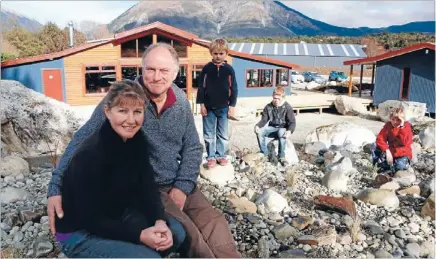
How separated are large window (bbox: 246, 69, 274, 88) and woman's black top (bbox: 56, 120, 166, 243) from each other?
65.4 feet

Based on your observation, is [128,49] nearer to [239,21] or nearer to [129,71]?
[129,71]

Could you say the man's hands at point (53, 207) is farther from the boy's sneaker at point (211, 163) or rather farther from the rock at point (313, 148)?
the rock at point (313, 148)

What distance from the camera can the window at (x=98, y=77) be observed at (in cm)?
1838

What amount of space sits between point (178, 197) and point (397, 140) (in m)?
4.42

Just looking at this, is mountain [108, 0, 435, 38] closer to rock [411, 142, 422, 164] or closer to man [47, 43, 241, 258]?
rock [411, 142, 422, 164]

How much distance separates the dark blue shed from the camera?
17.4m

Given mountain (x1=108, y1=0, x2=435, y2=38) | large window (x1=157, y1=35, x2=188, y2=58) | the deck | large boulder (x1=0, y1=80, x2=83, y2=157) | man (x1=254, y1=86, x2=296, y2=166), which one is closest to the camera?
man (x1=254, y1=86, x2=296, y2=166)

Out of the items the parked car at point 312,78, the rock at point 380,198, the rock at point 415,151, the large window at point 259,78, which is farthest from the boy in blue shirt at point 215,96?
the parked car at point 312,78

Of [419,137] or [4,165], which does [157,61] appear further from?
[419,137]

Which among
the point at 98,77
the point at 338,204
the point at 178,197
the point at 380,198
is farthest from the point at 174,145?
the point at 98,77

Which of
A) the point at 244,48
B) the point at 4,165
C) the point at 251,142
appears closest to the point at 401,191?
the point at 4,165

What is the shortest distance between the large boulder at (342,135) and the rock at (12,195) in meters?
5.65

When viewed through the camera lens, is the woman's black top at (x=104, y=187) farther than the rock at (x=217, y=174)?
No

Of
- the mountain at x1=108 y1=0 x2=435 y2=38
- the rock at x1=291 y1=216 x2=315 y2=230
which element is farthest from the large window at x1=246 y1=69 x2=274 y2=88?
the mountain at x1=108 y1=0 x2=435 y2=38
